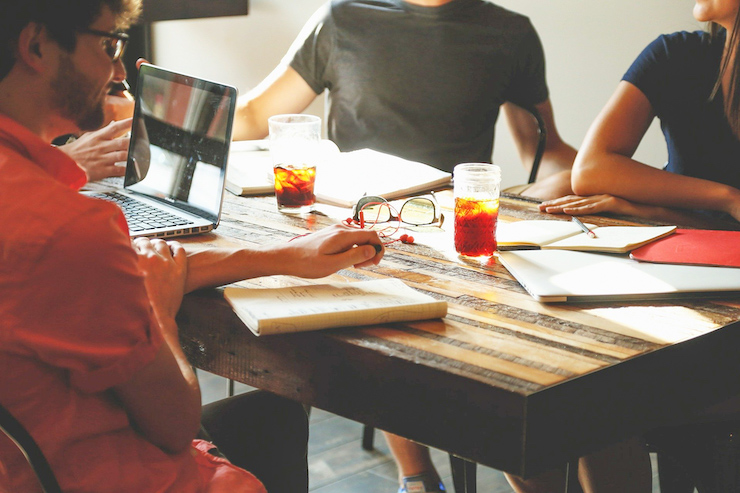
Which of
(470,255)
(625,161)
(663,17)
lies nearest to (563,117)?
(663,17)

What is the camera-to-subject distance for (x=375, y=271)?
1.14 m

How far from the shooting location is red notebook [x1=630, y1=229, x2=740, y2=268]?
3.73 ft

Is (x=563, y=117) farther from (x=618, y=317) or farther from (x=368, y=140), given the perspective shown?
(x=618, y=317)

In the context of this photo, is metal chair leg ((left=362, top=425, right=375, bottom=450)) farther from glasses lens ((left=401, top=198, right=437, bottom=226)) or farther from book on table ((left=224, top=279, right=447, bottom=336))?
book on table ((left=224, top=279, right=447, bottom=336))

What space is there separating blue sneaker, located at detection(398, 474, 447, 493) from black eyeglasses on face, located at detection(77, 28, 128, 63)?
3.71 ft

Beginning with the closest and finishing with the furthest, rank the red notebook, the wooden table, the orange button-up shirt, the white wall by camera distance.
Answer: the orange button-up shirt
the wooden table
the red notebook
the white wall

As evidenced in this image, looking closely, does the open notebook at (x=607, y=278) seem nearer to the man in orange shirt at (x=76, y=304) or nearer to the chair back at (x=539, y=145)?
the man in orange shirt at (x=76, y=304)

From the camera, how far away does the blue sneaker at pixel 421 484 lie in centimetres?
162

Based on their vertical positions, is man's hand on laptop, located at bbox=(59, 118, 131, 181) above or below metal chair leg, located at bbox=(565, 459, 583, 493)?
above

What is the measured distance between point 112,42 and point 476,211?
0.62 metres

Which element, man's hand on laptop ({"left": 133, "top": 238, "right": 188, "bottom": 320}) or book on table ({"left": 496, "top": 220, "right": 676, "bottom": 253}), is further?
book on table ({"left": 496, "top": 220, "right": 676, "bottom": 253})

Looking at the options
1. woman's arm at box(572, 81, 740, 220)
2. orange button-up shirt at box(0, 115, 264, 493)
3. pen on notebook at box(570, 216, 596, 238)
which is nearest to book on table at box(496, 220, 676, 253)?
pen on notebook at box(570, 216, 596, 238)

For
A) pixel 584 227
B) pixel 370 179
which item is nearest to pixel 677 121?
pixel 584 227

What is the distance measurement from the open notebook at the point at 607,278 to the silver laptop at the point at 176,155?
0.56 metres
